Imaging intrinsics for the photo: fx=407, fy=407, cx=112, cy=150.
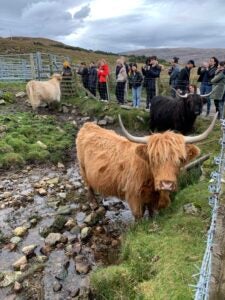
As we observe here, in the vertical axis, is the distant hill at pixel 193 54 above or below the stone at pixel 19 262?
below

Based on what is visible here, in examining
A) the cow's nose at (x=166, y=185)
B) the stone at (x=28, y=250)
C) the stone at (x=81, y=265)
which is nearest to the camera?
the cow's nose at (x=166, y=185)

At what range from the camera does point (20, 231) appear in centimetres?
659

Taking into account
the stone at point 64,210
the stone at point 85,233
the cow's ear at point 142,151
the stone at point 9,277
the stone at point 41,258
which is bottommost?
the stone at point 64,210

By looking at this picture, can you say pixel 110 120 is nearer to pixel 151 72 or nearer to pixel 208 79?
pixel 151 72

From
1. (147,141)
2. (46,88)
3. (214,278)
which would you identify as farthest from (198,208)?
(46,88)

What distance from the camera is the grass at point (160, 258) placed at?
4.11m

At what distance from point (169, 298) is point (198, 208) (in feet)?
6.70

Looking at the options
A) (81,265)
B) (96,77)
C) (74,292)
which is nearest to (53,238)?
(81,265)

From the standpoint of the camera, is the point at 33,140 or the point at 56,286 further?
the point at 33,140

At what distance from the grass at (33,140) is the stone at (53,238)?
3.85 meters

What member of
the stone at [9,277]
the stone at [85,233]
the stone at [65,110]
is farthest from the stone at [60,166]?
the stone at [65,110]

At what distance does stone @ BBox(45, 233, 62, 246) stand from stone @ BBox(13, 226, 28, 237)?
480mm

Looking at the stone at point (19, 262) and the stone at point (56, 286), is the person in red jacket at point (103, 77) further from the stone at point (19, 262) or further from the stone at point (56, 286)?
the stone at point (56, 286)

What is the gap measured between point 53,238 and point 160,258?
2.16m
